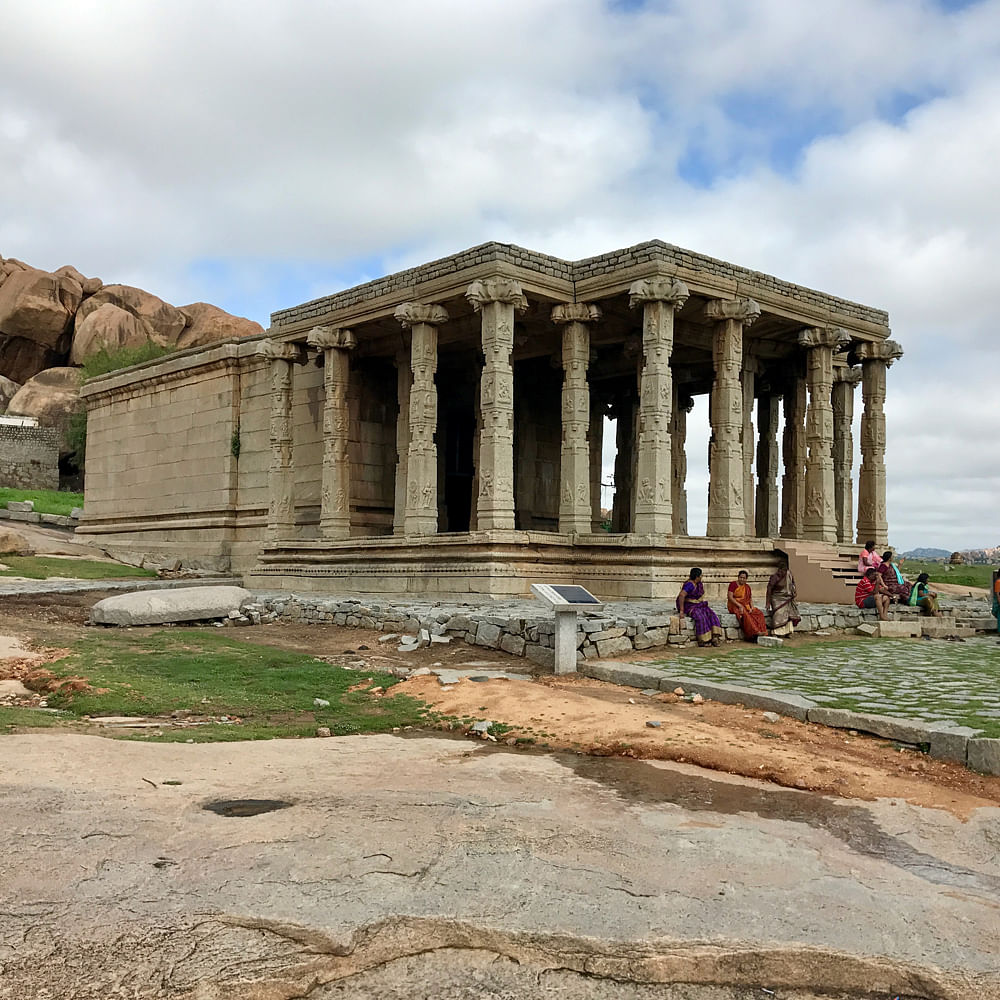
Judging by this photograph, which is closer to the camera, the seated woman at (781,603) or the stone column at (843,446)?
the seated woman at (781,603)

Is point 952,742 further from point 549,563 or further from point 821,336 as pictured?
point 821,336

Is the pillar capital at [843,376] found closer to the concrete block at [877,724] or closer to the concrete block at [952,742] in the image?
the concrete block at [877,724]

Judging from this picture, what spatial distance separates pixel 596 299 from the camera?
17.4 metres

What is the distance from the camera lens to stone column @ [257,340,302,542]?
70.4ft

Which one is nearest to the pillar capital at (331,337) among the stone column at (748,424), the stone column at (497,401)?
the stone column at (497,401)

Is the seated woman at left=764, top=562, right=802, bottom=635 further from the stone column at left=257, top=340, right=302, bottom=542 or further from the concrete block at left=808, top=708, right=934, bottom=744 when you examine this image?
the stone column at left=257, top=340, right=302, bottom=542

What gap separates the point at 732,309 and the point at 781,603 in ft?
21.9

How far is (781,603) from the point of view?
43.3 feet

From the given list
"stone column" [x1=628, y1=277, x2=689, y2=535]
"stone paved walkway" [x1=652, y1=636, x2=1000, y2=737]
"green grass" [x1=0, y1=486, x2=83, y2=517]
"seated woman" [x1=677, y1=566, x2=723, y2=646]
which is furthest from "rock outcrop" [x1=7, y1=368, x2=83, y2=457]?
"stone paved walkway" [x1=652, y1=636, x2=1000, y2=737]

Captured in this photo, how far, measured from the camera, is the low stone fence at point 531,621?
36.6 feet

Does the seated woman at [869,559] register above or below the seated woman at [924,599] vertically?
above

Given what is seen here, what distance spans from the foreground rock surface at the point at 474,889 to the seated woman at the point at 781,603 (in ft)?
25.6

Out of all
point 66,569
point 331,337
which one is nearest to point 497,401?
point 331,337

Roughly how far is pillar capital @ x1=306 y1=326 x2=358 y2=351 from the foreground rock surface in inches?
602
